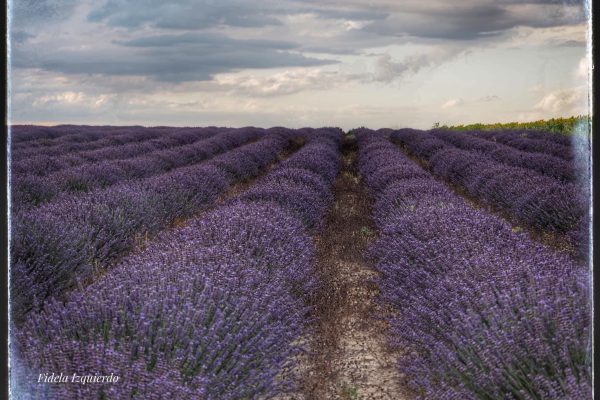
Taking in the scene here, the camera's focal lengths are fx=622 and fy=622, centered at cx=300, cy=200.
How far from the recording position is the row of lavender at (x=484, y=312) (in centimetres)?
217

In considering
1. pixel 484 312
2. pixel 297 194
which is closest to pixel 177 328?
pixel 484 312

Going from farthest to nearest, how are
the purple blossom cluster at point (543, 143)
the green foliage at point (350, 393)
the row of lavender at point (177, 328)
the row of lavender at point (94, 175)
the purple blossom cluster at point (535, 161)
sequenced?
the purple blossom cluster at point (543, 143) < the purple blossom cluster at point (535, 161) < the row of lavender at point (94, 175) < the green foliage at point (350, 393) < the row of lavender at point (177, 328)

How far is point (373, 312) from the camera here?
170 inches

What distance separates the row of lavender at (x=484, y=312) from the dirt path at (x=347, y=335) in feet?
0.51

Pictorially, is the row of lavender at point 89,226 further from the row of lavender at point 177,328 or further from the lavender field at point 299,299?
the row of lavender at point 177,328

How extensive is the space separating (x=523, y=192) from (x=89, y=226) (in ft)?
14.3

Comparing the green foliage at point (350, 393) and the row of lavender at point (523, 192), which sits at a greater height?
the row of lavender at point (523, 192)

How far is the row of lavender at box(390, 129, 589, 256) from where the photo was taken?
538cm

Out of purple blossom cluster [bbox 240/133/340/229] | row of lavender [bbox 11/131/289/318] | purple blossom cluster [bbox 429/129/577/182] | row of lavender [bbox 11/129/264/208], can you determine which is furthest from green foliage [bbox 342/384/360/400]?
purple blossom cluster [bbox 429/129/577/182]

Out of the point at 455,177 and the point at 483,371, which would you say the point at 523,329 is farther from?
the point at 455,177

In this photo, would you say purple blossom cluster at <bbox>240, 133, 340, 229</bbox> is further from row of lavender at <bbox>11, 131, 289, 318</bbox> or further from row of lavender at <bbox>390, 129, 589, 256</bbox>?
row of lavender at <bbox>390, 129, 589, 256</bbox>

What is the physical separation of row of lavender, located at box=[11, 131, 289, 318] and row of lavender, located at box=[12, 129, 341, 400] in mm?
371

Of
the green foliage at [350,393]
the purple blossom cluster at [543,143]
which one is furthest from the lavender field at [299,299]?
the purple blossom cluster at [543,143]

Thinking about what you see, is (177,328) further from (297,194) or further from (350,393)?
(297,194)
